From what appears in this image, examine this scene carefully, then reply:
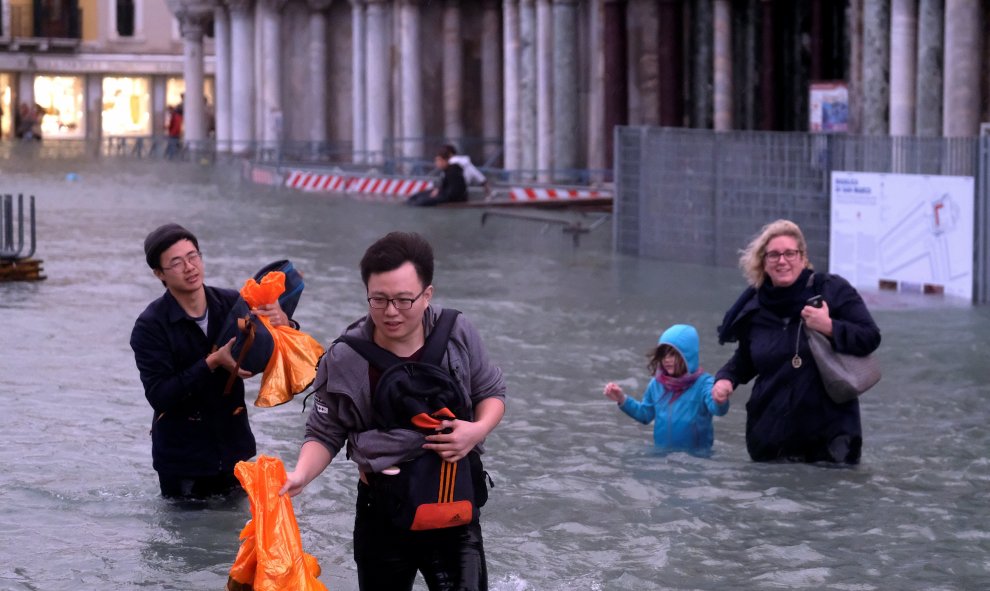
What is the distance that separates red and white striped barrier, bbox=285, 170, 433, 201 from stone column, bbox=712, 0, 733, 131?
513 cm

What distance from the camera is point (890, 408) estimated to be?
10.8 m

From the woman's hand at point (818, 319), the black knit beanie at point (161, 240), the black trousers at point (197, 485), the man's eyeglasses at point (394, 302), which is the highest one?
the black knit beanie at point (161, 240)

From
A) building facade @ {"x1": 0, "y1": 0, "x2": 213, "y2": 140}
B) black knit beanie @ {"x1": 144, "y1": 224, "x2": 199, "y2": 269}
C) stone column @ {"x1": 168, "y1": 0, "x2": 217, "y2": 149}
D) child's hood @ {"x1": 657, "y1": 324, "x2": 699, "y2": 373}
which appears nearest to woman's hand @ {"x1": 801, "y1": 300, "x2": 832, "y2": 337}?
child's hood @ {"x1": 657, "y1": 324, "x2": 699, "y2": 373}

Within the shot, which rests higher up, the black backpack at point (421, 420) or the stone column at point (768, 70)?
the stone column at point (768, 70)

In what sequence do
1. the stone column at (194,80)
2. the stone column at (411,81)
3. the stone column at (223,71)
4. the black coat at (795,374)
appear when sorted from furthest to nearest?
the stone column at (194,80), the stone column at (223,71), the stone column at (411,81), the black coat at (795,374)

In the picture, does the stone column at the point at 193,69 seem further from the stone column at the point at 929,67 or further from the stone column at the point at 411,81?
the stone column at the point at 929,67

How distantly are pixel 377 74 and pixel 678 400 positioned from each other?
99.8 ft

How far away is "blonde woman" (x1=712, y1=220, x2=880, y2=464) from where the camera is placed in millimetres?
7973

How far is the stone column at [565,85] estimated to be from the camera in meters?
30.5

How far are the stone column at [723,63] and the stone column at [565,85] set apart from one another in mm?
3113

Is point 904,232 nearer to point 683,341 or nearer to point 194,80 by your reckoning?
point 683,341

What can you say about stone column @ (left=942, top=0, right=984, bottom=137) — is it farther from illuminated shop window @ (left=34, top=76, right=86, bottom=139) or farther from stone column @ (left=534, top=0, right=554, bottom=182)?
illuminated shop window @ (left=34, top=76, right=86, bottom=139)

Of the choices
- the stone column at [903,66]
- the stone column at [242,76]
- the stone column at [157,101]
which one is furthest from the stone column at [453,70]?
the stone column at [157,101]

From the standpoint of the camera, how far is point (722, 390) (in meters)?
8.17
